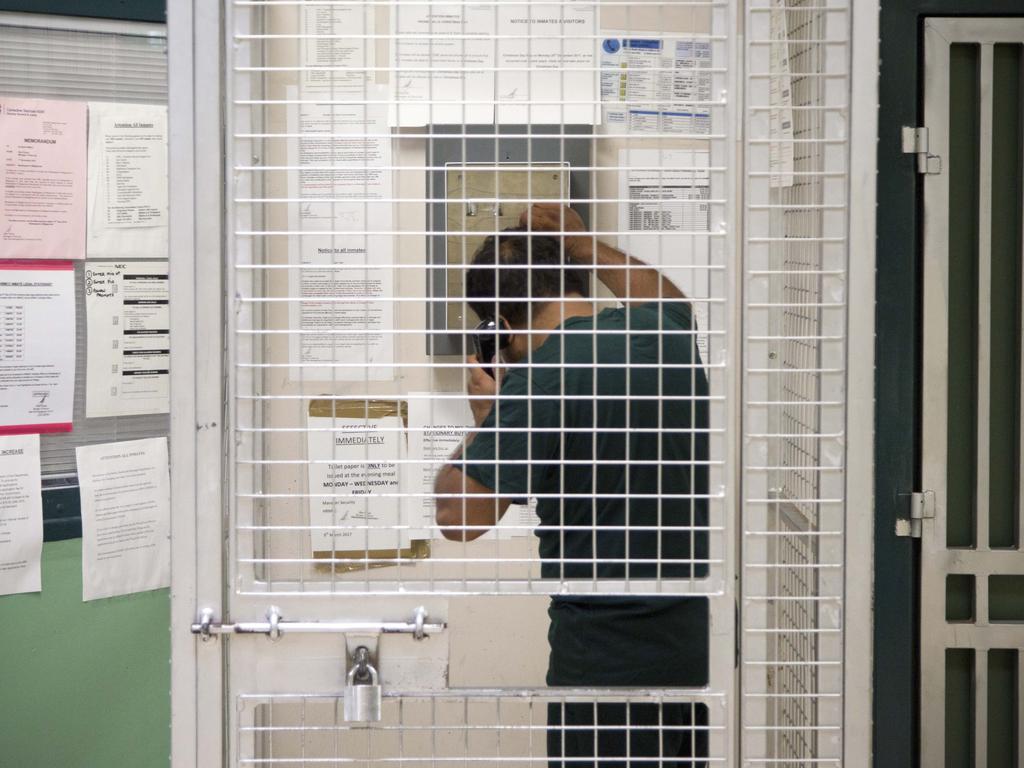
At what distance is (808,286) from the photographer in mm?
977

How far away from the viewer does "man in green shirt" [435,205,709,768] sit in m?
0.89

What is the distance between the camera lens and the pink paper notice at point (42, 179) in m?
1.94

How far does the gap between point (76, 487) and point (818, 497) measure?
1572mm

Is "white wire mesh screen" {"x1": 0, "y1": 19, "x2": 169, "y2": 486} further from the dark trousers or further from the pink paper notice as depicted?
the dark trousers

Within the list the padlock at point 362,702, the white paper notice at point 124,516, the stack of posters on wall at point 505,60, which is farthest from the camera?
the white paper notice at point 124,516

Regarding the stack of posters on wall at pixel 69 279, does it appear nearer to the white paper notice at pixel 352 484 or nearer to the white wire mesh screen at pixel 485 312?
the white wire mesh screen at pixel 485 312

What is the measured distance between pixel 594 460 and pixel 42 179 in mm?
1525

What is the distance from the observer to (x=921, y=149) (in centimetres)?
195

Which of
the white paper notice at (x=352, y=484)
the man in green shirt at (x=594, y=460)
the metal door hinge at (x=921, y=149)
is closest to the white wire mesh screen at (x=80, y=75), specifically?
the white paper notice at (x=352, y=484)

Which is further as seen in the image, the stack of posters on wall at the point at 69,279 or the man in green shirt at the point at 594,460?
the stack of posters on wall at the point at 69,279

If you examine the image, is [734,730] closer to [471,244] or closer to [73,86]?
[471,244]

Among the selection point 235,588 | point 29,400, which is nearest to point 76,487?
point 29,400

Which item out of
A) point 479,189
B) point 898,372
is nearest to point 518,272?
point 479,189

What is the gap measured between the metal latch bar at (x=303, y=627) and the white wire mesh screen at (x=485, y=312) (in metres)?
0.03
